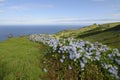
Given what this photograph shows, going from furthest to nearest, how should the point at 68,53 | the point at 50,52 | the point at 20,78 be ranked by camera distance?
the point at 50,52, the point at 68,53, the point at 20,78

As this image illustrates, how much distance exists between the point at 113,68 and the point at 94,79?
38.2 inches

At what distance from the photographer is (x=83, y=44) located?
12922 millimetres

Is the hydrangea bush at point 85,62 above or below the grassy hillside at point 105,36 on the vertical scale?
above

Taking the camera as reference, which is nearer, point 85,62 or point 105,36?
point 85,62

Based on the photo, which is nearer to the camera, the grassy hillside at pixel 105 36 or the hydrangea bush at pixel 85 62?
the hydrangea bush at pixel 85 62

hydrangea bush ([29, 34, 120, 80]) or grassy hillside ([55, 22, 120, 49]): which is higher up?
hydrangea bush ([29, 34, 120, 80])

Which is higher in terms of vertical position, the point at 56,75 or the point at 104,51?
the point at 104,51

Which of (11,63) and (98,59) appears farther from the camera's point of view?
(11,63)

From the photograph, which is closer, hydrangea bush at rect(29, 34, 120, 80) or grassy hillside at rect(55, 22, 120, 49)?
hydrangea bush at rect(29, 34, 120, 80)

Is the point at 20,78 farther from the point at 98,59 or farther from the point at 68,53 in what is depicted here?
the point at 98,59

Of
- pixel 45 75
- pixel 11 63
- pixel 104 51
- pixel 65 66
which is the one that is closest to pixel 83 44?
pixel 104 51

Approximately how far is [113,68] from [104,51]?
1651mm

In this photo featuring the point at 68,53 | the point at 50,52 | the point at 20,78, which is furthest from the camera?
the point at 50,52

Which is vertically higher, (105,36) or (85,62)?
(85,62)
